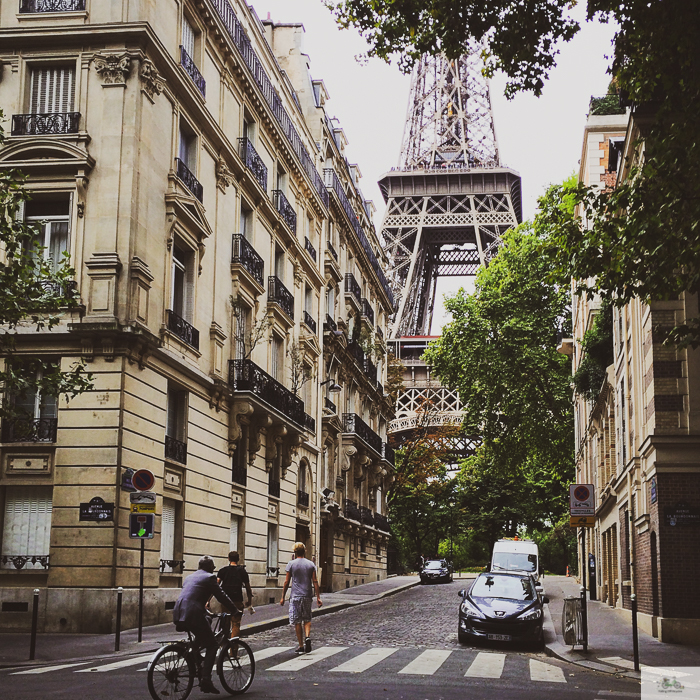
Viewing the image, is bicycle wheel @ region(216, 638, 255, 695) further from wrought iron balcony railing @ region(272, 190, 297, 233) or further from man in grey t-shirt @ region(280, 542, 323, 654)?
wrought iron balcony railing @ region(272, 190, 297, 233)

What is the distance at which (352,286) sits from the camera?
1817 inches

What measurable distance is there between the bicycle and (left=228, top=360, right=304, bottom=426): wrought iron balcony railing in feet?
52.9

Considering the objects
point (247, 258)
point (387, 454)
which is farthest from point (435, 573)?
point (247, 258)

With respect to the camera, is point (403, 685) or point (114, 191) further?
point (114, 191)

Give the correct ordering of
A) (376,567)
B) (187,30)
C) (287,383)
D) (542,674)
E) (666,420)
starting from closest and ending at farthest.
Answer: (542,674), (666,420), (187,30), (287,383), (376,567)

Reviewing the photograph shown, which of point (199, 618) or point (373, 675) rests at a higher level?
point (199, 618)

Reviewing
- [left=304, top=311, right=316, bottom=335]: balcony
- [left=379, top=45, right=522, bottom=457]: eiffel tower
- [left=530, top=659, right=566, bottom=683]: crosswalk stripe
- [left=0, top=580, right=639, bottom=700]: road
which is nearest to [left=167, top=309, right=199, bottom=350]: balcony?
[left=0, top=580, right=639, bottom=700]: road

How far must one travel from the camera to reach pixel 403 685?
1227cm

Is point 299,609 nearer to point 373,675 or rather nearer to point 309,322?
point 373,675

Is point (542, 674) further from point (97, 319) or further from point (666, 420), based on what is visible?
point (97, 319)

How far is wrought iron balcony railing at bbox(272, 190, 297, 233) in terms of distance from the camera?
1299 inches

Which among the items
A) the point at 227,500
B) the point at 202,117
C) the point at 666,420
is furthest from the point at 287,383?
the point at 666,420

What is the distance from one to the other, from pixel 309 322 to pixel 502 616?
20303 mm

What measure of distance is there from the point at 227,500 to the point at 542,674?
14111mm
